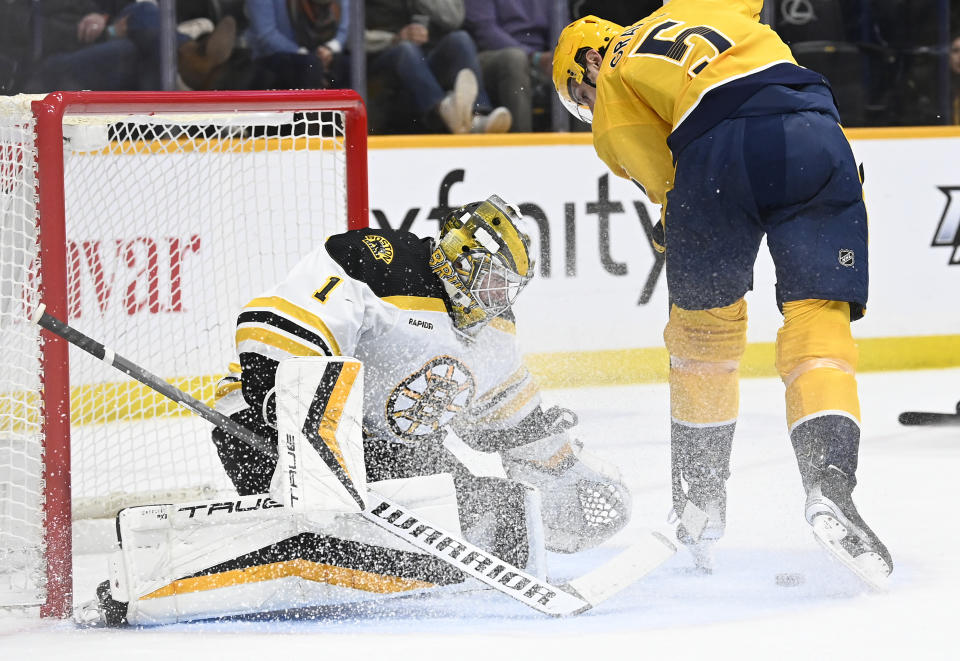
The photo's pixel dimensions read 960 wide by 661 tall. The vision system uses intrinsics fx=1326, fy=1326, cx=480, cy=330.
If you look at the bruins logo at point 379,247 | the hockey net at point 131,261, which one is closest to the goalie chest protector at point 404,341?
the bruins logo at point 379,247

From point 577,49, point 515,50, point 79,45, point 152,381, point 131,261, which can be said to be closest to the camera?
point 152,381

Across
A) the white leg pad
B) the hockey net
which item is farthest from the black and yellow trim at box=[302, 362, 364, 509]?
the hockey net

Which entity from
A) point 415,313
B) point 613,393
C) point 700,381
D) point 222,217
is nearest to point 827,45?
point 613,393

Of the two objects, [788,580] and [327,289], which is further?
[788,580]

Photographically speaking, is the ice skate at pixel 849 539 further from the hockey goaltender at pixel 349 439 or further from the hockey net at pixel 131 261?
the hockey net at pixel 131 261

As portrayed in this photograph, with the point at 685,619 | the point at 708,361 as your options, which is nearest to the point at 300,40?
the point at 708,361

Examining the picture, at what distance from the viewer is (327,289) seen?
7.13ft

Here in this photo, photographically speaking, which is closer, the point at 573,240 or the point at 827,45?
the point at 573,240

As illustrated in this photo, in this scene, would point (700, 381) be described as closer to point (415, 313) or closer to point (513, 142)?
point (415, 313)

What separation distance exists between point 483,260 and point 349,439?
1.35 feet

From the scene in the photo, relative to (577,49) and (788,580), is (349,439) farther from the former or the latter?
(577,49)

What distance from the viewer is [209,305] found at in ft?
12.1

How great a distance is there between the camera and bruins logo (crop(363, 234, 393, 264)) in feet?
7.45

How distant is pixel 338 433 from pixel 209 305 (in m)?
1.74
